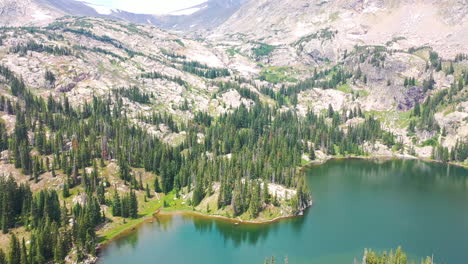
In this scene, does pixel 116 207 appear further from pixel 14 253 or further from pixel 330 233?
pixel 330 233

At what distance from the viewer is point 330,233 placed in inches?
4173

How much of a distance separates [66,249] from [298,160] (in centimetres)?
12788

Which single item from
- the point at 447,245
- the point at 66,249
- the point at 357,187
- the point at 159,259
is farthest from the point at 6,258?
the point at 357,187

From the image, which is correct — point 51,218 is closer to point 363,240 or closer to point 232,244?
point 232,244

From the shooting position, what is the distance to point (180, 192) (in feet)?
477

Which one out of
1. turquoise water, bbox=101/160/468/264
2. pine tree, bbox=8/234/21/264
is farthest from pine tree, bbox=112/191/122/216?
pine tree, bbox=8/234/21/264

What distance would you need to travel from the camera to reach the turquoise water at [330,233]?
9412 cm

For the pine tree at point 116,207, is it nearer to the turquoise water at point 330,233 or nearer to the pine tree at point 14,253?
the turquoise water at point 330,233

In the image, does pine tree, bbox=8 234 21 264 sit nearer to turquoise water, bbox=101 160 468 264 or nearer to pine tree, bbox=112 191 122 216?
turquoise water, bbox=101 160 468 264

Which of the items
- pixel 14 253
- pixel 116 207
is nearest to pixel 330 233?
pixel 116 207

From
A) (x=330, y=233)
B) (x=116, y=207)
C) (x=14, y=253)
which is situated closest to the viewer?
(x=14, y=253)

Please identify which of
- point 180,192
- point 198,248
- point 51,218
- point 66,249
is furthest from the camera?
point 180,192

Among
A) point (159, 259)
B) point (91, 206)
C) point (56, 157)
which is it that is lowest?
point (159, 259)

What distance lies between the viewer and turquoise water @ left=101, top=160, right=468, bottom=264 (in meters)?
94.1
